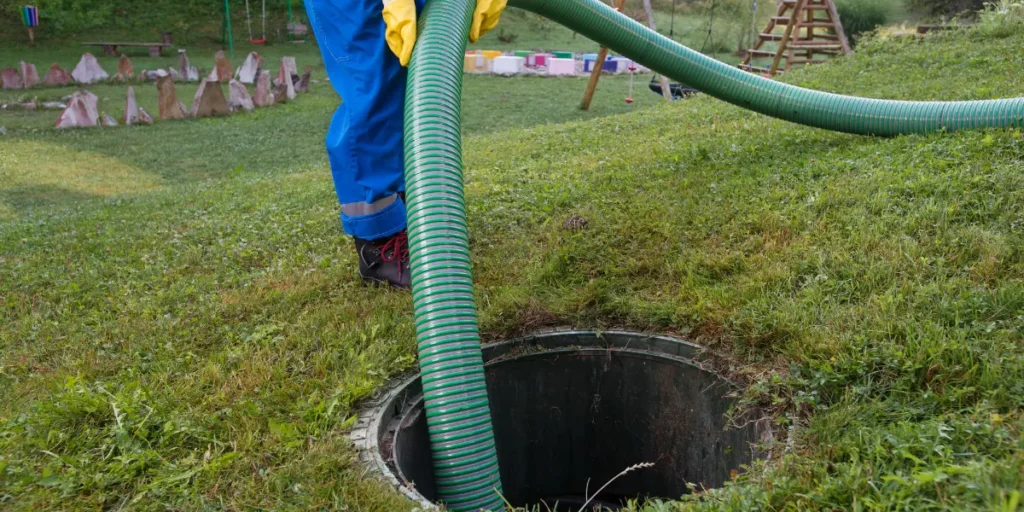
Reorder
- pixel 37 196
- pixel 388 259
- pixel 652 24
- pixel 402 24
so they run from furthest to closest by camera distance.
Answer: pixel 652 24
pixel 37 196
pixel 388 259
pixel 402 24

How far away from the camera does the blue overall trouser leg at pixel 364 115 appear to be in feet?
10.1

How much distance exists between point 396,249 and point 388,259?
66 millimetres

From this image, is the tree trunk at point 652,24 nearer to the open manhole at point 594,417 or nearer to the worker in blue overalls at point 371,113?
the worker in blue overalls at point 371,113

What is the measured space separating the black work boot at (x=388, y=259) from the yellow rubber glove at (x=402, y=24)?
0.83 metres

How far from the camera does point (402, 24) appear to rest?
2891 millimetres

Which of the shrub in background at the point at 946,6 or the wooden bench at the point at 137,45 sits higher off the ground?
the shrub in background at the point at 946,6

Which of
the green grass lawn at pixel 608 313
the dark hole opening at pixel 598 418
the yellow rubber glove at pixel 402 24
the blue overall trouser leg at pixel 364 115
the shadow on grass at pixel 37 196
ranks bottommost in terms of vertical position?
the shadow on grass at pixel 37 196

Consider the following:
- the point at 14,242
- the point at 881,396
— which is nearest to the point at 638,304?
the point at 881,396

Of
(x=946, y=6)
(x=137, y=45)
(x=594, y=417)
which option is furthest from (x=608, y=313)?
(x=137, y=45)

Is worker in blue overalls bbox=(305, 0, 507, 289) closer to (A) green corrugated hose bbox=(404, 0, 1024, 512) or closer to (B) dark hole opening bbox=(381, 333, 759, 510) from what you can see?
(A) green corrugated hose bbox=(404, 0, 1024, 512)

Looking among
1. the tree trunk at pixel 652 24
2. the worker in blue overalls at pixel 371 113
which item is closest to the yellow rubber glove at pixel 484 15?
the worker in blue overalls at pixel 371 113

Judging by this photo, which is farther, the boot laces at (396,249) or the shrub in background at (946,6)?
the shrub in background at (946,6)

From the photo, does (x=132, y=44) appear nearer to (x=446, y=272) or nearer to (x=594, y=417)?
(x=594, y=417)

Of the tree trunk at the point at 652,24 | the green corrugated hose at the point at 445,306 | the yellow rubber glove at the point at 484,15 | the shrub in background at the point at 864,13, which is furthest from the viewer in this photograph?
the shrub in background at the point at 864,13
